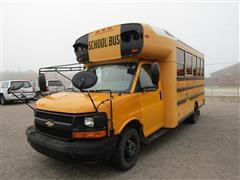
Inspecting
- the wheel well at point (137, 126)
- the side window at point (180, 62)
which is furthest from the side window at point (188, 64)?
the wheel well at point (137, 126)

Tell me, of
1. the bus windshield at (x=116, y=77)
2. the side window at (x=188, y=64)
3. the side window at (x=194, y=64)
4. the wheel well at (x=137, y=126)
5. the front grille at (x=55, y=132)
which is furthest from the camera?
the side window at (x=194, y=64)

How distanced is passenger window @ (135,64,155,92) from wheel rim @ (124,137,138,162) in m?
1.01

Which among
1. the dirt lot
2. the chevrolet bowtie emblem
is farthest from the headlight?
the dirt lot

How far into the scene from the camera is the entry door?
175 inches

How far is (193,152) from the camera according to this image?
16.2ft

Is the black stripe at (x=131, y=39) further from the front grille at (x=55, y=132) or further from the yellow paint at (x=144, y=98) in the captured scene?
the front grille at (x=55, y=132)

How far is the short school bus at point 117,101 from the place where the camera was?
11.4 feet

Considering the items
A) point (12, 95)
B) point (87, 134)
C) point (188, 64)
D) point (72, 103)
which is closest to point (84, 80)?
point (72, 103)

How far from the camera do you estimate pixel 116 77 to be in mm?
4492

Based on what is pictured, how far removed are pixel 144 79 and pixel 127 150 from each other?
1.53m

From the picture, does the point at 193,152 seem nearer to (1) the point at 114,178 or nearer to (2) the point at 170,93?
(2) the point at 170,93

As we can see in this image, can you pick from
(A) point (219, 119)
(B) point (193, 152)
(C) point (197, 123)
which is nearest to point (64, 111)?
(B) point (193, 152)

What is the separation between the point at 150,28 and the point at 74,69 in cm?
214

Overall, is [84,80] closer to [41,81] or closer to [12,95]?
[41,81]
